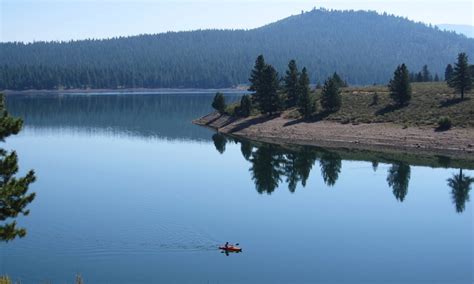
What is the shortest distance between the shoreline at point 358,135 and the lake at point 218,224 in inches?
176

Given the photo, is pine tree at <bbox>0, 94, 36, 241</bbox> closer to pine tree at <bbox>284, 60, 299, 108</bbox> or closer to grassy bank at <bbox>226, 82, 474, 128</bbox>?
grassy bank at <bbox>226, 82, 474, 128</bbox>

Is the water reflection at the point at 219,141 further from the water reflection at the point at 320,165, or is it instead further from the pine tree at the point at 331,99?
the pine tree at the point at 331,99

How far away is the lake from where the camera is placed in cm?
3309

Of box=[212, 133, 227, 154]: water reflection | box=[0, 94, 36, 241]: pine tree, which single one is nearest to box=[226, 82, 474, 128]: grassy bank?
box=[212, 133, 227, 154]: water reflection

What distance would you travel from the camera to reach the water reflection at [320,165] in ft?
184

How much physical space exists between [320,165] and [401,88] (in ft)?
110

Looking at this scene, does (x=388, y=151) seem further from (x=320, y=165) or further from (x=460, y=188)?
(x=460, y=188)

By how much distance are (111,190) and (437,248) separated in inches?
1113

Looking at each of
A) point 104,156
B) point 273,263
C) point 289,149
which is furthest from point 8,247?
point 289,149

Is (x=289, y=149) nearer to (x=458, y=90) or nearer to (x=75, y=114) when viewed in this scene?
(x=458, y=90)

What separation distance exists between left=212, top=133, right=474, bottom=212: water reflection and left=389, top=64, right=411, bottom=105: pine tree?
21.6m

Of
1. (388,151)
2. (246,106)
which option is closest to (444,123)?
(388,151)

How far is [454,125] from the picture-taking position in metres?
80.4

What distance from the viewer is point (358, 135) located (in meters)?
84.9
